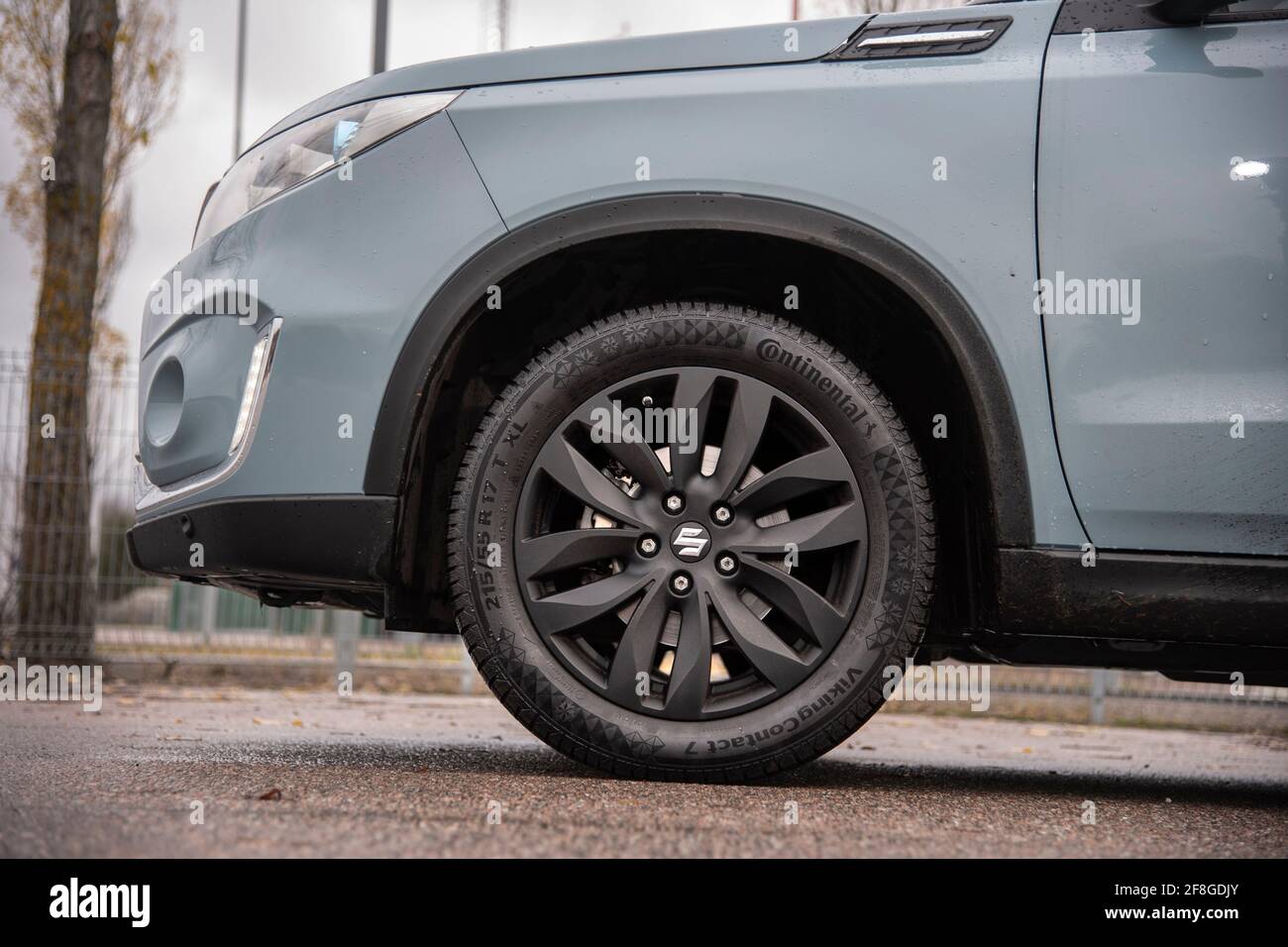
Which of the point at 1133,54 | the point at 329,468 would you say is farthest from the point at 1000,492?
the point at 329,468

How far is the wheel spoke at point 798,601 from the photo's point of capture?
2.26m

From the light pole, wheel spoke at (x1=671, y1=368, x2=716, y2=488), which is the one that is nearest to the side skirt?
wheel spoke at (x1=671, y1=368, x2=716, y2=488)

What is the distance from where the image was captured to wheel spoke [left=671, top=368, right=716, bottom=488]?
2.29 m

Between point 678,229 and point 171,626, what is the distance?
5.50 meters

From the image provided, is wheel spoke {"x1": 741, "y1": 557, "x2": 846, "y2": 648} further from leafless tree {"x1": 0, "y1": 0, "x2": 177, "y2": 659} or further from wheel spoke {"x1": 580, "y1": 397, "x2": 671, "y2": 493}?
leafless tree {"x1": 0, "y1": 0, "x2": 177, "y2": 659}

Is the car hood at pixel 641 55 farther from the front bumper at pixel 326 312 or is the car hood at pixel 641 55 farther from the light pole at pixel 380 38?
the light pole at pixel 380 38

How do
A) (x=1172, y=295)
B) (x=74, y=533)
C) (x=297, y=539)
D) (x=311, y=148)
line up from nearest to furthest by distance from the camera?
1. (x=1172, y=295)
2. (x=297, y=539)
3. (x=311, y=148)
4. (x=74, y=533)

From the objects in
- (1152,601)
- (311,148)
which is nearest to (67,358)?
(311,148)

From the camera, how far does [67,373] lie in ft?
21.8

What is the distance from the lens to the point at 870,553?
2297 millimetres

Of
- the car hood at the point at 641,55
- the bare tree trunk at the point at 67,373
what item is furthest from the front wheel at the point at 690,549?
the bare tree trunk at the point at 67,373

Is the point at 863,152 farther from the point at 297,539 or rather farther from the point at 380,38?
the point at 380,38
